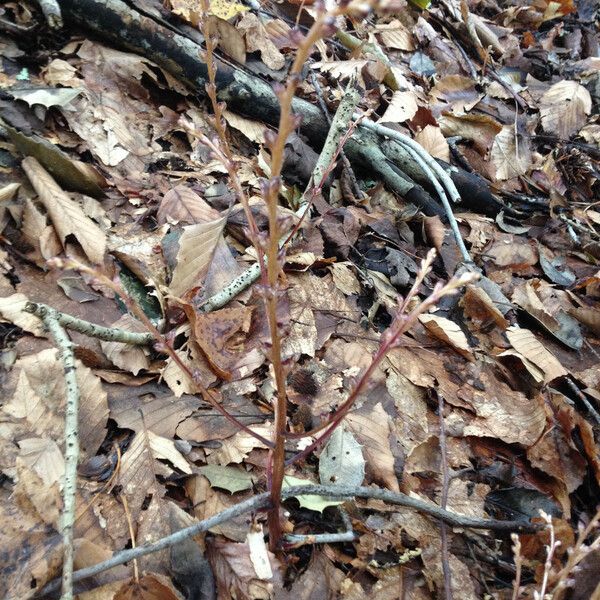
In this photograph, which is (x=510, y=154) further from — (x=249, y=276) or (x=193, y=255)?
(x=193, y=255)

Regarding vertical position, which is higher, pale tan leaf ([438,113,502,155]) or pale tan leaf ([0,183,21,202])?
pale tan leaf ([438,113,502,155])

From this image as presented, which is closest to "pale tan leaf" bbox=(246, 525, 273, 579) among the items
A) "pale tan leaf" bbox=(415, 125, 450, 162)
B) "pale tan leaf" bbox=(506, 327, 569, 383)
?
"pale tan leaf" bbox=(506, 327, 569, 383)

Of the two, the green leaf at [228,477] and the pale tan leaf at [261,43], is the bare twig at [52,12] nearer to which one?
the pale tan leaf at [261,43]

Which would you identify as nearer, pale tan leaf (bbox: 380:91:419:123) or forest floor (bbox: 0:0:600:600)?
forest floor (bbox: 0:0:600:600)

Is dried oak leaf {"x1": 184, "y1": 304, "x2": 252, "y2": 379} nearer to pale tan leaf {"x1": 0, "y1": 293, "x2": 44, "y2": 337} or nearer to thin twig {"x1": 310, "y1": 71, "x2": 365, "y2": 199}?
pale tan leaf {"x1": 0, "y1": 293, "x2": 44, "y2": 337}

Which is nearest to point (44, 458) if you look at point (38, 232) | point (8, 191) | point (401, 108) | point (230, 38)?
point (38, 232)

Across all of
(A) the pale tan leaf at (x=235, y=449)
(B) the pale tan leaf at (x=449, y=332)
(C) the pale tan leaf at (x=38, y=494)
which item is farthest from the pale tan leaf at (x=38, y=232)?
(B) the pale tan leaf at (x=449, y=332)
